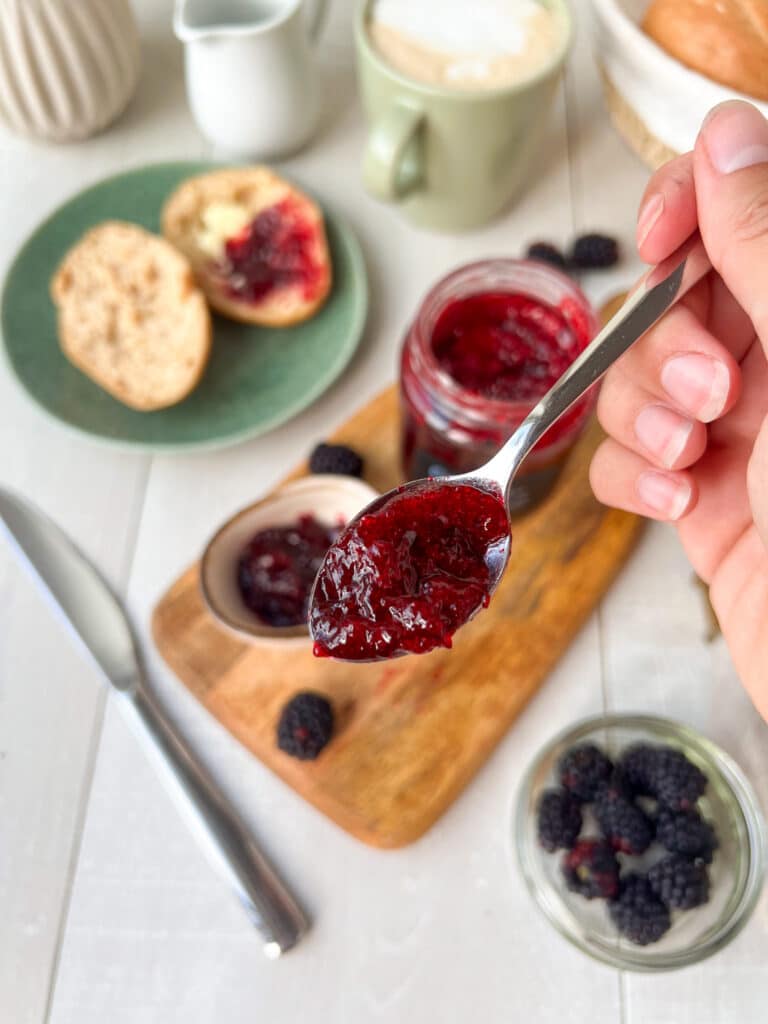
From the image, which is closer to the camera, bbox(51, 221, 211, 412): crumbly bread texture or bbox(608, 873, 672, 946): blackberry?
bbox(608, 873, 672, 946): blackberry

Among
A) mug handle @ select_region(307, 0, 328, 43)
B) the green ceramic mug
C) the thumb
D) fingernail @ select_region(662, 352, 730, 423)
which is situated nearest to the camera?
the thumb

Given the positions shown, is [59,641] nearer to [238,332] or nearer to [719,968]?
[238,332]

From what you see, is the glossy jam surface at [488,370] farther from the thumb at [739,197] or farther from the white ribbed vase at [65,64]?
the white ribbed vase at [65,64]

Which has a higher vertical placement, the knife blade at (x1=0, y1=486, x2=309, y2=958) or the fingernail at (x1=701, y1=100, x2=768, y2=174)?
the fingernail at (x1=701, y1=100, x2=768, y2=174)

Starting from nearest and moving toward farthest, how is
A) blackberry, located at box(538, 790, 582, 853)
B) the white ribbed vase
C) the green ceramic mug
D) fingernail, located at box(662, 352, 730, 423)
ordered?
fingernail, located at box(662, 352, 730, 423)
blackberry, located at box(538, 790, 582, 853)
the green ceramic mug
the white ribbed vase

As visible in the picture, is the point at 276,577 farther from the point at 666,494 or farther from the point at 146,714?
the point at 666,494

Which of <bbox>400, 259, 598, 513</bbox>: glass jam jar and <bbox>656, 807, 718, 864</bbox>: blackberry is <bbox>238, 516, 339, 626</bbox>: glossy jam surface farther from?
<bbox>656, 807, 718, 864</bbox>: blackberry

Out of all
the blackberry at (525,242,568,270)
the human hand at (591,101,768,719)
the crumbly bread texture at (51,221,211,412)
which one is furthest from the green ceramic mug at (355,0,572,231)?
the human hand at (591,101,768,719)
